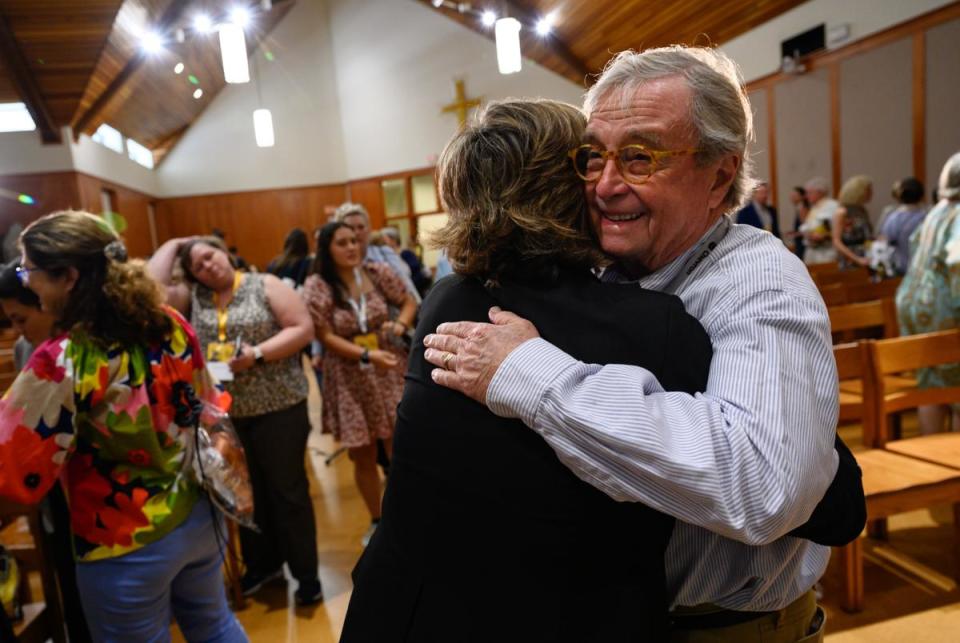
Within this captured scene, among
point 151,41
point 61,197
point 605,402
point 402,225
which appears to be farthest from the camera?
point 402,225

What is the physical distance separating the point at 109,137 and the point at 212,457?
1009 cm

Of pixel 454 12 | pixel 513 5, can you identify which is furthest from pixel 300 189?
pixel 513 5

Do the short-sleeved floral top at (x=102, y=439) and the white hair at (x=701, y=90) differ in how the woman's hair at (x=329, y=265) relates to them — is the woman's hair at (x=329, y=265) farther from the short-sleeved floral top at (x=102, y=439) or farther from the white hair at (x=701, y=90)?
the white hair at (x=701, y=90)

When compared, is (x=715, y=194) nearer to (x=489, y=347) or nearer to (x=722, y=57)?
(x=722, y=57)

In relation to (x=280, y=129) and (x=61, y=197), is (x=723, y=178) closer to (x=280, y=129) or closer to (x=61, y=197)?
(x=61, y=197)


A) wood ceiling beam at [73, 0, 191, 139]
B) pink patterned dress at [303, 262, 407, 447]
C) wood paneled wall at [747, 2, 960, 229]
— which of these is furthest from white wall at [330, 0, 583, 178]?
pink patterned dress at [303, 262, 407, 447]

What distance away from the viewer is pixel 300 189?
1333cm

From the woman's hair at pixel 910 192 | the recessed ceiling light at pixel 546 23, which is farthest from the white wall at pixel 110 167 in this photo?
the woman's hair at pixel 910 192

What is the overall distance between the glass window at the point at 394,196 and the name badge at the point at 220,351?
10370 mm

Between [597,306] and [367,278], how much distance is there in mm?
2525

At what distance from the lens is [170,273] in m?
2.61

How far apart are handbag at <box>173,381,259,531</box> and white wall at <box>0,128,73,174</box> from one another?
22.9 feet

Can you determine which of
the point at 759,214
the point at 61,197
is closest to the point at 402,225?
the point at 61,197

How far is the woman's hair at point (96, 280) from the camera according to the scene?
5.03ft
